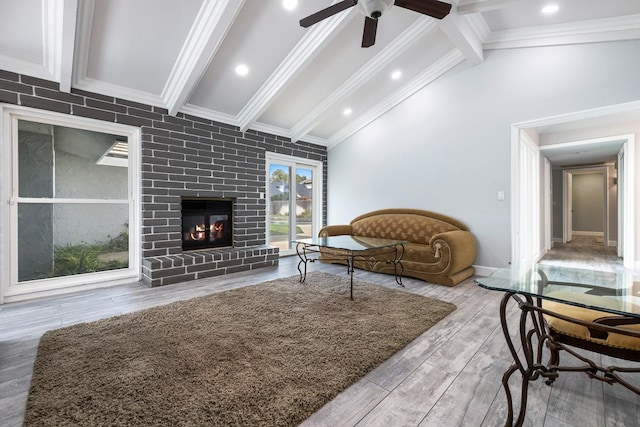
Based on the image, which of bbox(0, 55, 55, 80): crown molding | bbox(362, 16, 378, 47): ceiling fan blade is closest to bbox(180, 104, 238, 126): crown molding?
bbox(0, 55, 55, 80): crown molding

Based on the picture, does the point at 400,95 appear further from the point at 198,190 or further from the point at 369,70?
the point at 198,190

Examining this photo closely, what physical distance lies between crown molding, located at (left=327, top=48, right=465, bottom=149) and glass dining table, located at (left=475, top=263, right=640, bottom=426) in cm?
356

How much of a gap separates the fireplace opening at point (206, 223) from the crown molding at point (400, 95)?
2.68 metres

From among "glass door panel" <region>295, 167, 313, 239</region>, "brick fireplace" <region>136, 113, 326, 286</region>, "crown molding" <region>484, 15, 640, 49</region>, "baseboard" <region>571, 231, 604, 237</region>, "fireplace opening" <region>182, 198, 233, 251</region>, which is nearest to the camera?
"crown molding" <region>484, 15, 640, 49</region>

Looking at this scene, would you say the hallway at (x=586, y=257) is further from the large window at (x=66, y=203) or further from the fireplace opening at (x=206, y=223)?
the large window at (x=66, y=203)

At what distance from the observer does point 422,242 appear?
4250 millimetres

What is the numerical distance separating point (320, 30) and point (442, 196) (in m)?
2.91

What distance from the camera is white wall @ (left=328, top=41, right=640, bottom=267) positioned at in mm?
3168

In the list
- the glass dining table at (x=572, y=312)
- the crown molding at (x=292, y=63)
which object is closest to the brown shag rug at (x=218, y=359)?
the glass dining table at (x=572, y=312)

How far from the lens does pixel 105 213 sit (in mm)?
3551

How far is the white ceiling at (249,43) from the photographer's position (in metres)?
2.62

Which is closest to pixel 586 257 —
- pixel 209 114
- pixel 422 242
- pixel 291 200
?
pixel 422 242

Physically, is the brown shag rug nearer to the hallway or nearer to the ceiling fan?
the ceiling fan

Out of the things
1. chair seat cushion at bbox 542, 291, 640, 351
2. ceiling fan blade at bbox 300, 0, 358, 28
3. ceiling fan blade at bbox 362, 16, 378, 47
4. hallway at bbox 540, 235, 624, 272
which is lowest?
hallway at bbox 540, 235, 624, 272
